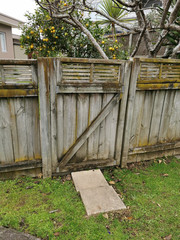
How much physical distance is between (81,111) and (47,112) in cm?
54

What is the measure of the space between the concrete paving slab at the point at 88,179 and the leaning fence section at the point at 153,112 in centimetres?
64

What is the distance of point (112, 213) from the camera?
7.56 ft

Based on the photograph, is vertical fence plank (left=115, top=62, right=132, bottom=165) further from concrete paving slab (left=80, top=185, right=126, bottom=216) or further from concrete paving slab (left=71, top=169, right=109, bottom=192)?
concrete paving slab (left=80, top=185, right=126, bottom=216)

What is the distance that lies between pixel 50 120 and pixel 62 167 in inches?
33.7

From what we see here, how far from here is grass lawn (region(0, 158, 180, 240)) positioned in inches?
79.7

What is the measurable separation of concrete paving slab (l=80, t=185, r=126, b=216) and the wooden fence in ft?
1.73

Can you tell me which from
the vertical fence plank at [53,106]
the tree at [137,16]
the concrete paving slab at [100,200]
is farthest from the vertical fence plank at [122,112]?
the vertical fence plank at [53,106]

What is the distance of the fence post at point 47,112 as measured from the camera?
239 cm

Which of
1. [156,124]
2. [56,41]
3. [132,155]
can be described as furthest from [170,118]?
[56,41]

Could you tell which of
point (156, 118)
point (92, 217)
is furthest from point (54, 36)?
point (92, 217)

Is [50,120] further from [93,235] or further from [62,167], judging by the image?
[93,235]

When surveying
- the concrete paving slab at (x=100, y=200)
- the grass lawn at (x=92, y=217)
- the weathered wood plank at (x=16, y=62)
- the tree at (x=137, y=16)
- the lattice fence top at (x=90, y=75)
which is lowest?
the grass lawn at (x=92, y=217)

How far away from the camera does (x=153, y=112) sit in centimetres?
330

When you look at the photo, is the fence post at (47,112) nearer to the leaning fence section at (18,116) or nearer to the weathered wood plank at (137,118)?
the leaning fence section at (18,116)
